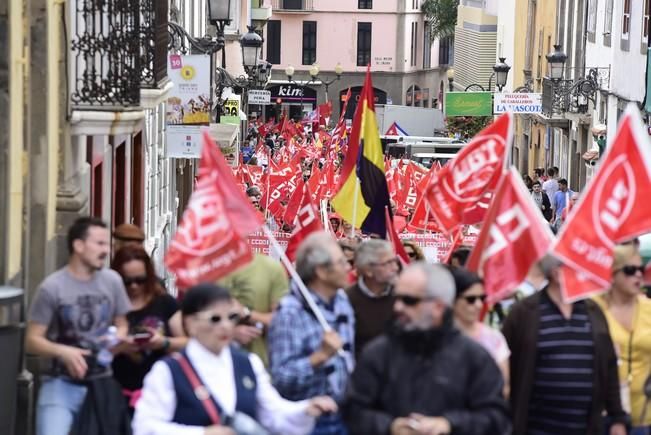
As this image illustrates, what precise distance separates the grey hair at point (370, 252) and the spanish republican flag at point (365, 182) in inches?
161

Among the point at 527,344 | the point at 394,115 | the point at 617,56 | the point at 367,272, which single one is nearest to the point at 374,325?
the point at 367,272

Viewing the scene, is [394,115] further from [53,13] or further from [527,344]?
[527,344]

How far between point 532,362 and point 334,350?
3.18 ft

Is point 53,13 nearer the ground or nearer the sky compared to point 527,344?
nearer the sky

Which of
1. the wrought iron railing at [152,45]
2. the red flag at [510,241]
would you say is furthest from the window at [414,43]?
the red flag at [510,241]

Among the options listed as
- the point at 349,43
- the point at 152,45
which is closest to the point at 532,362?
the point at 152,45

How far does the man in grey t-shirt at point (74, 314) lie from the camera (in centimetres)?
980

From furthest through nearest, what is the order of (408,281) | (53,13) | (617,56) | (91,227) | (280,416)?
(617,56) → (53,13) → (91,227) → (280,416) → (408,281)

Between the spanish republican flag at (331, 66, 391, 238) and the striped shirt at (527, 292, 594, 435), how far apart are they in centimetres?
516

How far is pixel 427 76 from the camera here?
96.1 m

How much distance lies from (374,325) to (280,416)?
183cm

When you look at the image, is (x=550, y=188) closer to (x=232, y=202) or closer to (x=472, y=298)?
(x=232, y=202)

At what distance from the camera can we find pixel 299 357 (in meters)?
8.90

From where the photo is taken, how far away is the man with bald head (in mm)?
7543
